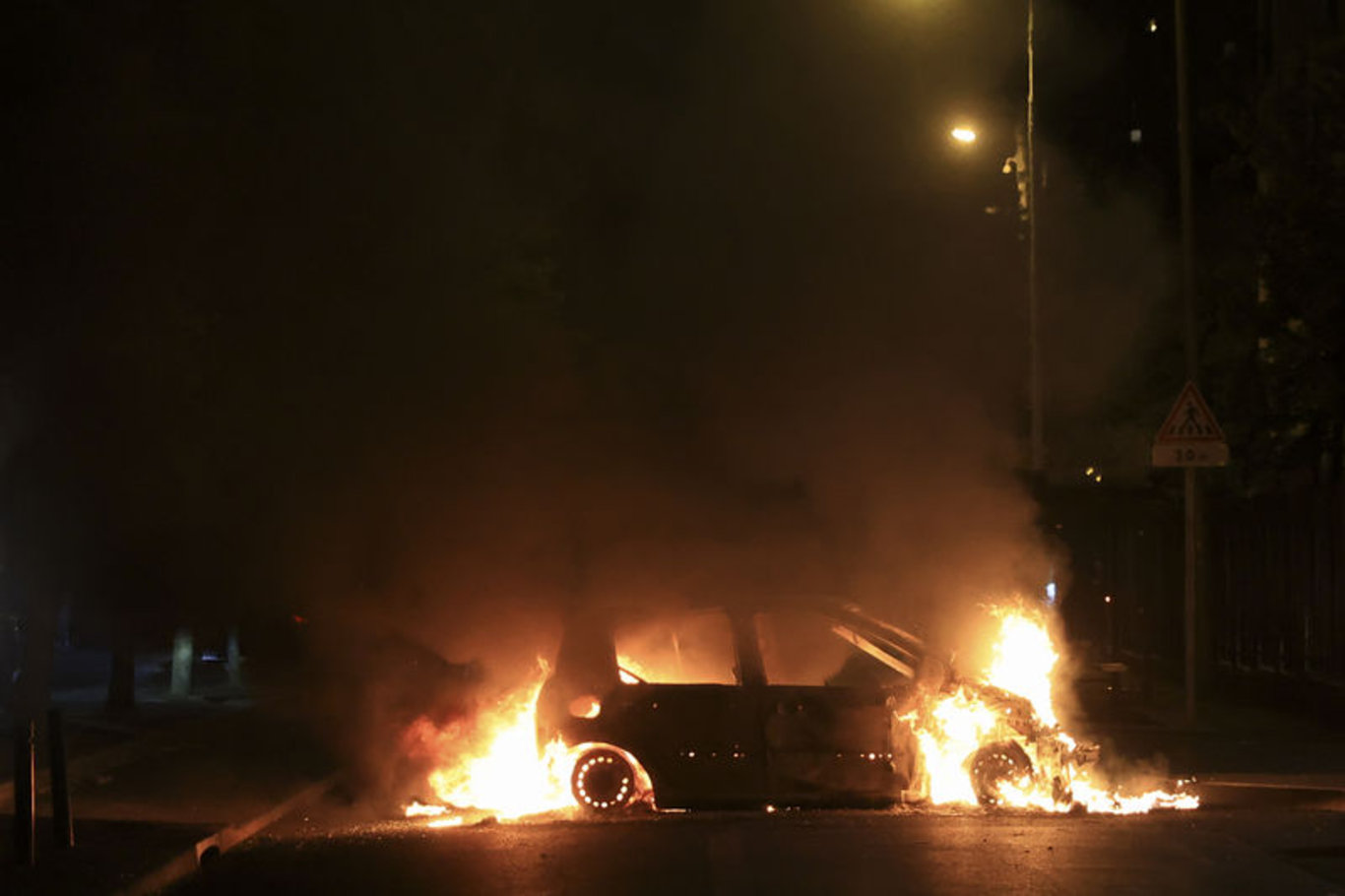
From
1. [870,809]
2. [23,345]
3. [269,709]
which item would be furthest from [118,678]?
[870,809]

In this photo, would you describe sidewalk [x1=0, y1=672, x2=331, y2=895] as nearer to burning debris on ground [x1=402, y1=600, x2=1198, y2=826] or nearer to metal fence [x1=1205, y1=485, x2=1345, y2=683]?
burning debris on ground [x1=402, y1=600, x2=1198, y2=826]

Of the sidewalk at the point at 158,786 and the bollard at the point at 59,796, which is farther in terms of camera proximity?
the bollard at the point at 59,796

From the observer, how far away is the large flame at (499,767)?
9.75m

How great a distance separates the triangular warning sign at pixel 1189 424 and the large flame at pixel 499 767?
624 cm

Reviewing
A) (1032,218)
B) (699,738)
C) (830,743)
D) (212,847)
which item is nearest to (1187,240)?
(1032,218)

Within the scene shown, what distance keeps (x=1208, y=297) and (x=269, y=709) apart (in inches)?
424

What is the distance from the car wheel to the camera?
9.45 metres

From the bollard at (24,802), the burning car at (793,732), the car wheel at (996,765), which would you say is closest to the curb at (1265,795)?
the burning car at (793,732)

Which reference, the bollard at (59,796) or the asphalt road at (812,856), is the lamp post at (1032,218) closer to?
the asphalt road at (812,856)

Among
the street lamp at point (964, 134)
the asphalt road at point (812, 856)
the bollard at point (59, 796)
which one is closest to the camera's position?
the asphalt road at point (812, 856)

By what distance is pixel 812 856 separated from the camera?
8.15 metres

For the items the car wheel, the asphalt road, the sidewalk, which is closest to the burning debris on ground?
the car wheel

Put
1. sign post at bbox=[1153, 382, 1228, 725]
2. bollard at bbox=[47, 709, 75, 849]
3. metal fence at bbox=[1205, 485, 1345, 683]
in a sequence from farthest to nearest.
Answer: metal fence at bbox=[1205, 485, 1345, 683] → sign post at bbox=[1153, 382, 1228, 725] → bollard at bbox=[47, 709, 75, 849]

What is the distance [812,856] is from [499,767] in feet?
8.23
